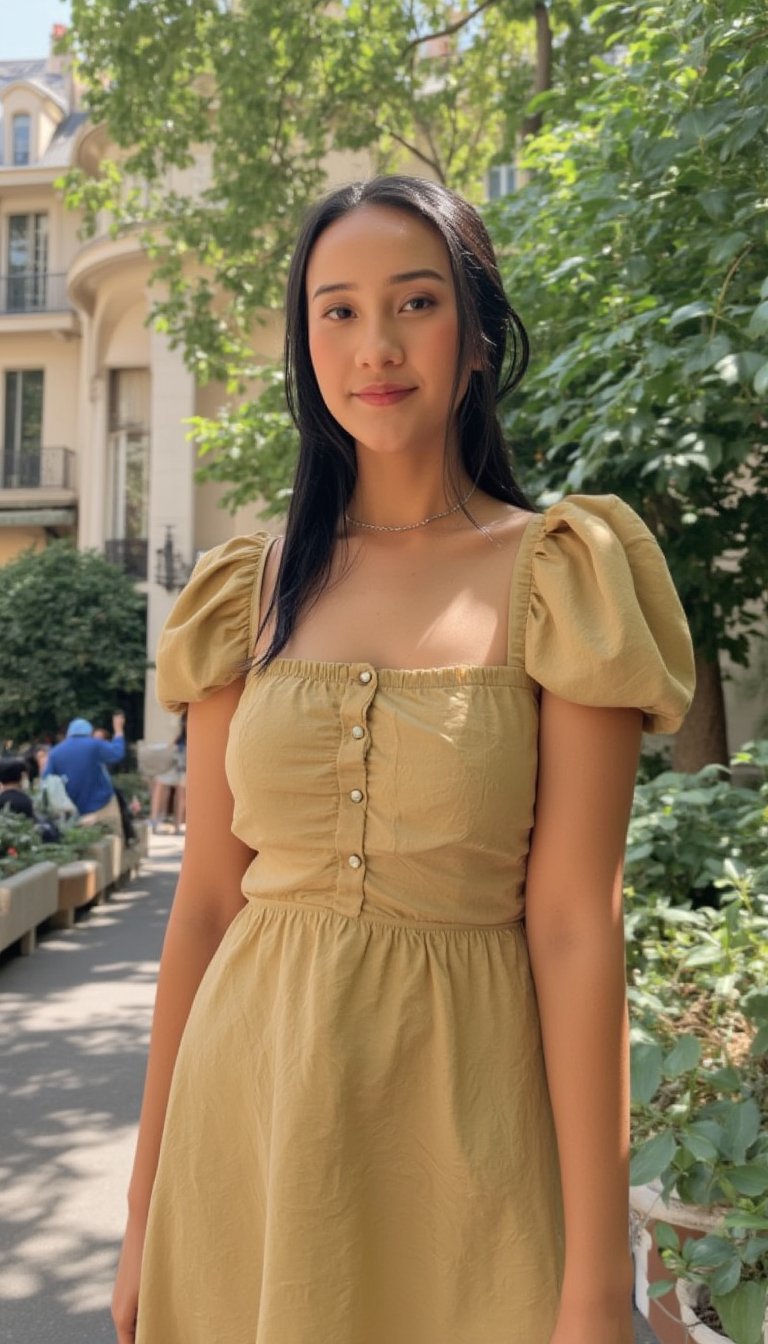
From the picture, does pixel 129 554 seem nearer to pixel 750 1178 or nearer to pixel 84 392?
pixel 84 392

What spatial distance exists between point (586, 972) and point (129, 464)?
24834 mm

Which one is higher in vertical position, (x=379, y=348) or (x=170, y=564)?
(x=170, y=564)

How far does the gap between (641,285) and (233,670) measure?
353 centimetres

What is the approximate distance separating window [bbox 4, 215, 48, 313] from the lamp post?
7909 millimetres

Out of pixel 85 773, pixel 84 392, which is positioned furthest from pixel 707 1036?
pixel 84 392

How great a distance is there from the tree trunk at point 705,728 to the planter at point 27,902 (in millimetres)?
4685

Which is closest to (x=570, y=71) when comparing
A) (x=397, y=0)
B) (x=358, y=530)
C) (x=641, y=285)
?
(x=397, y=0)

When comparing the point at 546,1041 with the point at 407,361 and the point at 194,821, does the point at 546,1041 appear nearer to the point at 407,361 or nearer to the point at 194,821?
the point at 194,821

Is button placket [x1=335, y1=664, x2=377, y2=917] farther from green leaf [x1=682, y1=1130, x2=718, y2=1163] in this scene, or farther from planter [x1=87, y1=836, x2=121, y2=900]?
planter [x1=87, y1=836, x2=121, y2=900]

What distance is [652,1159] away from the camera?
2.12 meters

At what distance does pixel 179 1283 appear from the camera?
153 centimetres

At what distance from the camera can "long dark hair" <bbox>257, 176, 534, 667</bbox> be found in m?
1.57

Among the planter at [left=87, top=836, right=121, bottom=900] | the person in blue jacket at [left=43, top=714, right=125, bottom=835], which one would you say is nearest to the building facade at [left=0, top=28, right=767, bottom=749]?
the person in blue jacket at [left=43, top=714, right=125, bottom=835]

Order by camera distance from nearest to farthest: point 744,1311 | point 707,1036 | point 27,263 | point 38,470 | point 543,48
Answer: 1. point 744,1311
2. point 707,1036
3. point 543,48
4. point 38,470
5. point 27,263
